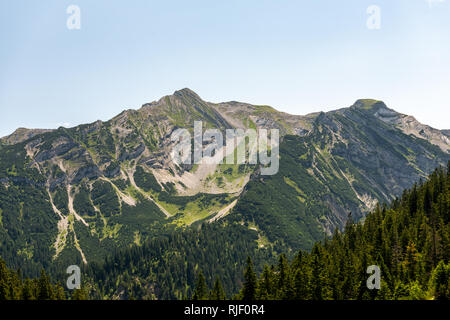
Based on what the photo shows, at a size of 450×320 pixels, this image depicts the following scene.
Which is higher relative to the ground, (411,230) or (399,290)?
(411,230)

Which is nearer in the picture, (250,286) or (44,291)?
(250,286)

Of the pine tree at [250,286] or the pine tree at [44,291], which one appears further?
the pine tree at [44,291]

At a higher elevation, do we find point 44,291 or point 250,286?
point 250,286

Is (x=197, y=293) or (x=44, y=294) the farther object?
(x=44, y=294)

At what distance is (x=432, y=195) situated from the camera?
500ft

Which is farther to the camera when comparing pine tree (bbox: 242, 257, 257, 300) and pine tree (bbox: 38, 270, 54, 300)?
pine tree (bbox: 38, 270, 54, 300)

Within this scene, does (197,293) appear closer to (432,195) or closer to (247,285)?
(247,285)
